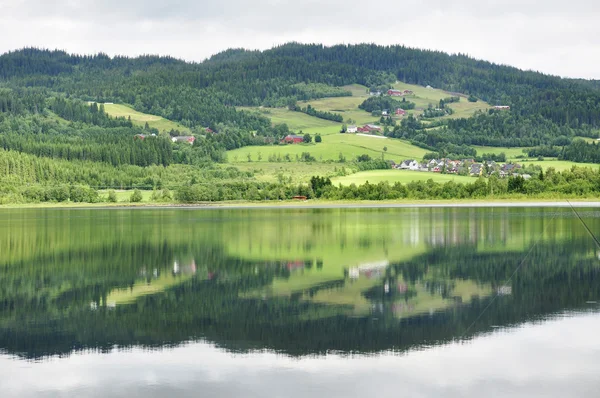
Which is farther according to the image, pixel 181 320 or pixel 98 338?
pixel 181 320

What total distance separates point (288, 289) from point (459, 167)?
11986 centimetres

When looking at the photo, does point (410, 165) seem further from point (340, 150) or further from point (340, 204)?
point (340, 204)

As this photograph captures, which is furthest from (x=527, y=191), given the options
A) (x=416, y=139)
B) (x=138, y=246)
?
(x=416, y=139)

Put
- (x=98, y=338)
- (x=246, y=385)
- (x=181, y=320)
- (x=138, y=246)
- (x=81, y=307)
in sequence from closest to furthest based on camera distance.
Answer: (x=246, y=385)
(x=98, y=338)
(x=181, y=320)
(x=81, y=307)
(x=138, y=246)

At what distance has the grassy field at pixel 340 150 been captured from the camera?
519 ft

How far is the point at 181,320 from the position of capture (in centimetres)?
2033

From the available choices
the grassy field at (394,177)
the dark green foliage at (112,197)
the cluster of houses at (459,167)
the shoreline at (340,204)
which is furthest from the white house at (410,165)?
the dark green foliage at (112,197)

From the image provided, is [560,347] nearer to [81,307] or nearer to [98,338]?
[98,338]

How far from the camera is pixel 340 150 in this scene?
525 feet

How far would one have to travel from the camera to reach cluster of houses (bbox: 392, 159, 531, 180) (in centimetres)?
13475

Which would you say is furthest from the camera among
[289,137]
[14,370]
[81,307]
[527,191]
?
[289,137]

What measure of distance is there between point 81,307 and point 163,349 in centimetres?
629

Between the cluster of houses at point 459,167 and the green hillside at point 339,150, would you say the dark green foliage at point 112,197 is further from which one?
the cluster of houses at point 459,167

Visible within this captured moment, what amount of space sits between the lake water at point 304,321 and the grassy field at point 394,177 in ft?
278
